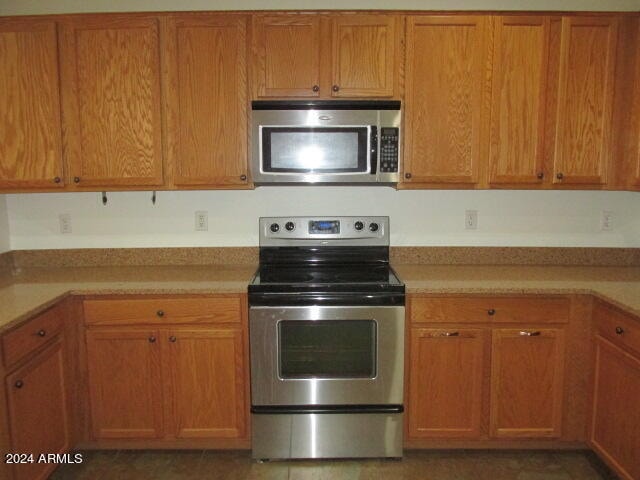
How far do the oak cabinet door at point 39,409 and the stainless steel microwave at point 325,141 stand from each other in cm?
124

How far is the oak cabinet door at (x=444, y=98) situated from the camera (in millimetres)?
2223

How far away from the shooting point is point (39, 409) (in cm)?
189

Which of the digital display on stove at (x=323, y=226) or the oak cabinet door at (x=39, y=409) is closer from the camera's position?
the oak cabinet door at (x=39, y=409)

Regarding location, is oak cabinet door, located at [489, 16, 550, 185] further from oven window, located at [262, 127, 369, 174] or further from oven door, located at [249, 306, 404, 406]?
oven door, located at [249, 306, 404, 406]

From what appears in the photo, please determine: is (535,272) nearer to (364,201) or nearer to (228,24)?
(364,201)

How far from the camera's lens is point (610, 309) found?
6.54 ft

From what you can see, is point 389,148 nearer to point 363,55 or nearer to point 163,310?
point 363,55

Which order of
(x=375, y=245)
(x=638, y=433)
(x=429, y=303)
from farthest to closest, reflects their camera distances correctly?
(x=375, y=245) → (x=429, y=303) → (x=638, y=433)

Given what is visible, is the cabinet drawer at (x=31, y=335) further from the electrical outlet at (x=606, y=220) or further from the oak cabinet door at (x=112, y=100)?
the electrical outlet at (x=606, y=220)

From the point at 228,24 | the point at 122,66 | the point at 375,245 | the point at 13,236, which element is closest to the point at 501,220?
the point at 375,245

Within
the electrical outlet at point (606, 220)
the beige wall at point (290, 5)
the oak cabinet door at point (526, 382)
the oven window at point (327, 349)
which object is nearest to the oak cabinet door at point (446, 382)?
the oak cabinet door at point (526, 382)

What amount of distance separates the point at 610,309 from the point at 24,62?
2.95m

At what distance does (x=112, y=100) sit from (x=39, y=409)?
1.44 metres

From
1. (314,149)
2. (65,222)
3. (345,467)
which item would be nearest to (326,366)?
(345,467)
